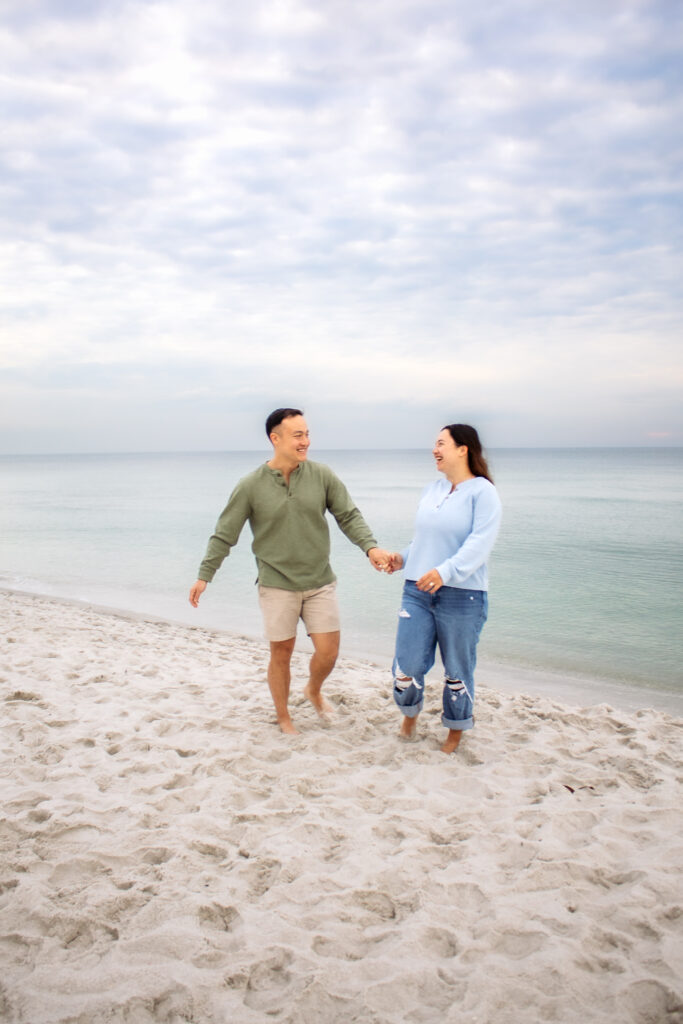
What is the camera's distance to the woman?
4207mm

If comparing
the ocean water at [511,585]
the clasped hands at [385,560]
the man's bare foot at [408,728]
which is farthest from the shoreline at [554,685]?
the clasped hands at [385,560]

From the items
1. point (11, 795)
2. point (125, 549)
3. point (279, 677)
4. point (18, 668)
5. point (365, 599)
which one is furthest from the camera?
point (125, 549)

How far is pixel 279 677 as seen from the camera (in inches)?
191

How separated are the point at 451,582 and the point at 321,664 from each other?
1385 millimetres

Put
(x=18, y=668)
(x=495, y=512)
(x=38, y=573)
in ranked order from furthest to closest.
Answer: (x=38, y=573)
(x=18, y=668)
(x=495, y=512)

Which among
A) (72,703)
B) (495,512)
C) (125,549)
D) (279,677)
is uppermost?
(495,512)

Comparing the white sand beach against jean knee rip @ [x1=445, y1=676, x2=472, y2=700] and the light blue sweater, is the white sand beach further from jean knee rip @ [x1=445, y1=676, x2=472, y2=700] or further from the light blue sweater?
the light blue sweater

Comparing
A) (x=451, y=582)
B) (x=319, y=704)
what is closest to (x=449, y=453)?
(x=451, y=582)

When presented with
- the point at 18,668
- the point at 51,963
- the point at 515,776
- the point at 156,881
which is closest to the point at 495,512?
the point at 515,776

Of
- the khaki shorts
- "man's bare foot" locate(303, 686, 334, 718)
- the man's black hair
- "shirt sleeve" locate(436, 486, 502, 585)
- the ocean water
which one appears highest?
the man's black hair

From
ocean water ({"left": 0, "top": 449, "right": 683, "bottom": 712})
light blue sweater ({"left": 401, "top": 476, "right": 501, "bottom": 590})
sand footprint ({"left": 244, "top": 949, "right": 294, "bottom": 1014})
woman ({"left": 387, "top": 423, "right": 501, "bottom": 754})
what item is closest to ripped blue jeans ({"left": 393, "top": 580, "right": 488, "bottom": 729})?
woman ({"left": 387, "top": 423, "right": 501, "bottom": 754})

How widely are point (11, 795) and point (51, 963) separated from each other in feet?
4.89

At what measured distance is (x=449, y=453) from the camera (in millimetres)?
4297

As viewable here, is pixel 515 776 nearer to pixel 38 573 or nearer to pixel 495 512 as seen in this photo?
pixel 495 512
